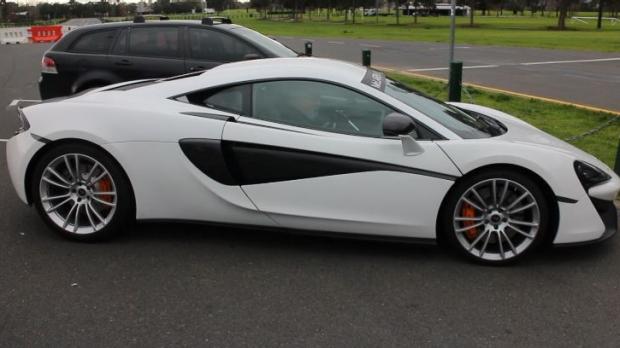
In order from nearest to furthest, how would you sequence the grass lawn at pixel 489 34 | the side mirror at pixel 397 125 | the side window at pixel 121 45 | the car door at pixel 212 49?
1. the side mirror at pixel 397 125
2. the car door at pixel 212 49
3. the side window at pixel 121 45
4. the grass lawn at pixel 489 34

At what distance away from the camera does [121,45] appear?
8.28 meters

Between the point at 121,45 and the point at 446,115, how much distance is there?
546 centimetres

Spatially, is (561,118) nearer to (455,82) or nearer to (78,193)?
(455,82)

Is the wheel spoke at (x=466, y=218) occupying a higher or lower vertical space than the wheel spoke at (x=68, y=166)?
lower

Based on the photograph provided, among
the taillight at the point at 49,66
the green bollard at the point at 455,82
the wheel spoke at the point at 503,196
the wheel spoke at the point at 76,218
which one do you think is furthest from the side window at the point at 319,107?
the taillight at the point at 49,66

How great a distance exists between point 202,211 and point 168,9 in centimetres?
10351

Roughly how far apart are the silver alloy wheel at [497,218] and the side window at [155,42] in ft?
17.5

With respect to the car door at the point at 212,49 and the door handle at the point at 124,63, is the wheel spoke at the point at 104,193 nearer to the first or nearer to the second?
the car door at the point at 212,49

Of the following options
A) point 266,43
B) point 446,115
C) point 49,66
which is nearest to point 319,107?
point 446,115

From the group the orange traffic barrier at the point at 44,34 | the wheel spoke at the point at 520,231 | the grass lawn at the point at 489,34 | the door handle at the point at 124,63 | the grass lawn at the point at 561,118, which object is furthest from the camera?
the orange traffic barrier at the point at 44,34

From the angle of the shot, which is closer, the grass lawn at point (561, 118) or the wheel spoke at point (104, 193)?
the wheel spoke at point (104, 193)

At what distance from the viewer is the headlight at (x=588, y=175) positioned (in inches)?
156

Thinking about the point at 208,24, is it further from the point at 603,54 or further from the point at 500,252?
the point at 603,54

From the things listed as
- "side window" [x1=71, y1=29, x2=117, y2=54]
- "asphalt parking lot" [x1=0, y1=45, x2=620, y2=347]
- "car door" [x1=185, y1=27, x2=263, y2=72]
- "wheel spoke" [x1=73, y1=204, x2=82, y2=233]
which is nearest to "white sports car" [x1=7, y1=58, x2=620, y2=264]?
"wheel spoke" [x1=73, y1=204, x2=82, y2=233]
